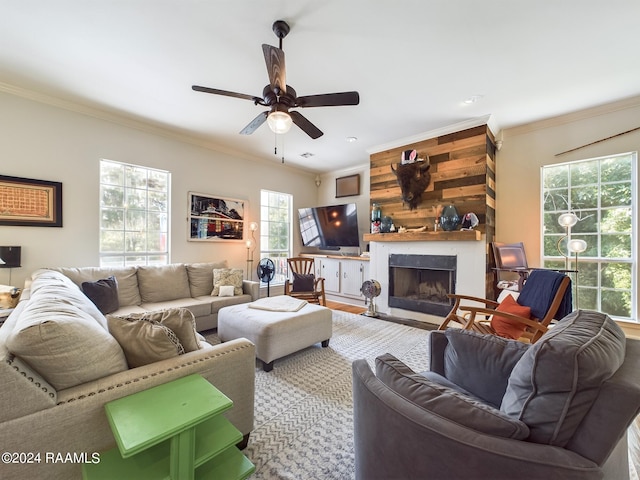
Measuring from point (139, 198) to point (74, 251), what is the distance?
101 centimetres

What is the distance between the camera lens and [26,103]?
2938 millimetres

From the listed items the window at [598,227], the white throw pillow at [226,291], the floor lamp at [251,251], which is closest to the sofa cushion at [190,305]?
the white throw pillow at [226,291]

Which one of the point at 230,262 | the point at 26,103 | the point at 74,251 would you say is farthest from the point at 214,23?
the point at 230,262

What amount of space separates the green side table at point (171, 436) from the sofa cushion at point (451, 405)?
0.66 m

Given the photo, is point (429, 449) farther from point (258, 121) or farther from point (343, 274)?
point (343, 274)

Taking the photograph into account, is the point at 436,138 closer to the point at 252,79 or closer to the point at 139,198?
the point at 252,79

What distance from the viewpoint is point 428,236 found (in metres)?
3.79

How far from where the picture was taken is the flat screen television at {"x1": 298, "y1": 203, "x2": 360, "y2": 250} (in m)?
5.17

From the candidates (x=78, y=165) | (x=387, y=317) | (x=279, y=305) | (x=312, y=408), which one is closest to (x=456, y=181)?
(x=387, y=317)

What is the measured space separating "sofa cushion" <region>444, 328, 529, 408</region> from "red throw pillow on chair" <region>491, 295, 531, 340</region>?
3.36ft

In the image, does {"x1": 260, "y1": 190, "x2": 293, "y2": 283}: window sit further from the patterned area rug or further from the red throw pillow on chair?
the red throw pillow on chair

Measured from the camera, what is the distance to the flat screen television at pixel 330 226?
517 centimetres

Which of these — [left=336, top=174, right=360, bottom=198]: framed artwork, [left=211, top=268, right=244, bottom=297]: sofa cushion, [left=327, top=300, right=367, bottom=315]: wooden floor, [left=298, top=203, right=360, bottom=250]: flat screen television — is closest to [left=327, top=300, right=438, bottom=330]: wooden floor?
[left=327, top=300, right=367, bottom=315]: wooden floor

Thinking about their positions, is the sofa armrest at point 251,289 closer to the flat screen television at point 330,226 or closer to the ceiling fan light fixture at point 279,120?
the flat screen television at point 330,226
